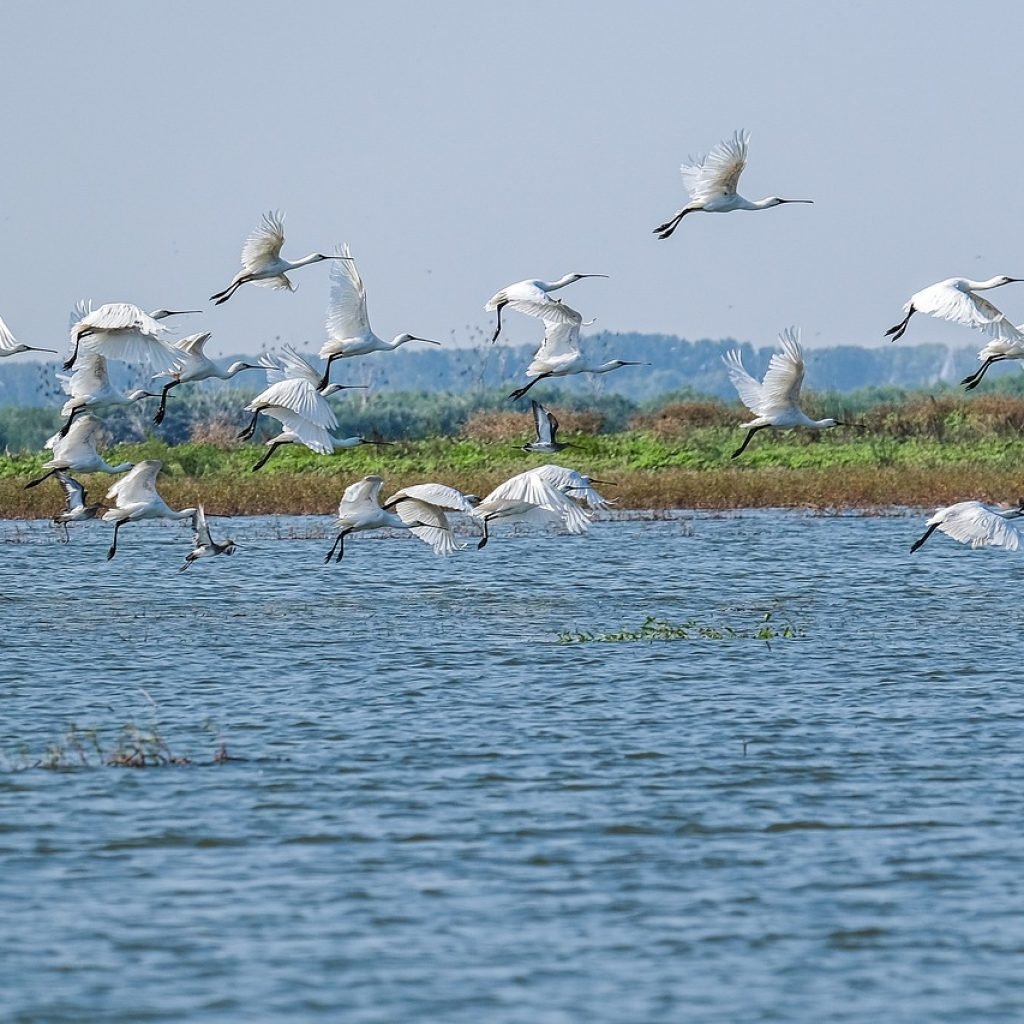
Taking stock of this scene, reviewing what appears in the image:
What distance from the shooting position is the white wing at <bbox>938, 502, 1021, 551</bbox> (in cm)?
1922

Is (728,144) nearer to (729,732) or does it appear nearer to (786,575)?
(729,732)

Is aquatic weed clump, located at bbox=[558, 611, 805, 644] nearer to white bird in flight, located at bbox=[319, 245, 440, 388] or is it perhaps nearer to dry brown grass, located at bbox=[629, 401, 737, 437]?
white bird in flight, located at bbox=[319, 245, 440, 388]

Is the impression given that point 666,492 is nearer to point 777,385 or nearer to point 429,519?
point 429,519

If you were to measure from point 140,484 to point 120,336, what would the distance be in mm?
2676

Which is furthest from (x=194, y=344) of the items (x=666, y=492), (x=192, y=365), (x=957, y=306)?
(x=666, y=492)

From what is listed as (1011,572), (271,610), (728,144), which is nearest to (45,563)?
(271,610)

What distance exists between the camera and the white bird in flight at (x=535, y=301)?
61.7 feet

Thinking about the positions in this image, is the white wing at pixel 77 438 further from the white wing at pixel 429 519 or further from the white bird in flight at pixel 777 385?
the white bird in flight at pixel 777 385

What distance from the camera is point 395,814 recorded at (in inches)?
467

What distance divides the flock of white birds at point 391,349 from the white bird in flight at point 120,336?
0.04 feet

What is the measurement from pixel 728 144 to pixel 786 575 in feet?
30.2

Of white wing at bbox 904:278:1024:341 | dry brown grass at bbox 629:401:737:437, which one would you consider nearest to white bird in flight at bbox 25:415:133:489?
white wing at bbox 904:278:1024:341

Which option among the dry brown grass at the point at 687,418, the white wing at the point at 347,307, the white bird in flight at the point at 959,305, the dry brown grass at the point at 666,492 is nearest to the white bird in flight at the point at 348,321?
the white wing at the point at 347,307

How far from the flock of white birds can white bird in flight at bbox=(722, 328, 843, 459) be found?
0.06 ft
